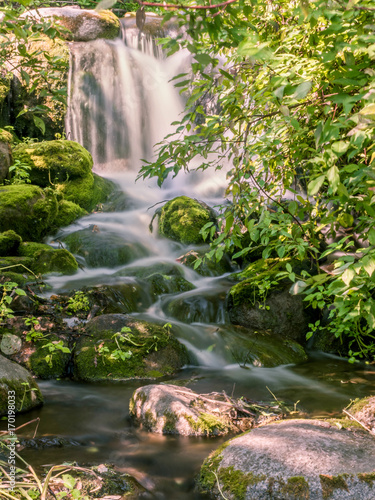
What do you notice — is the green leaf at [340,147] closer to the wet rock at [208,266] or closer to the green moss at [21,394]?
the green moss at [21,394]

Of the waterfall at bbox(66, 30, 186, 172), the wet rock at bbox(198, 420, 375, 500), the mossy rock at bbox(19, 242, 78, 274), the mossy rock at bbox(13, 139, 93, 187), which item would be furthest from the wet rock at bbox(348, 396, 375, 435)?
the waterfall at bbox(66, 30, 186, 172)

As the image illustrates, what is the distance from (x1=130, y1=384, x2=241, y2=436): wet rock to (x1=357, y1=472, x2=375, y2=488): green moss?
1348mm

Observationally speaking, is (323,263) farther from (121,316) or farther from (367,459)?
(367,459)

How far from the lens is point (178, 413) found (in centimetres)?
360

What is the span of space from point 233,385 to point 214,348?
41.1 inches

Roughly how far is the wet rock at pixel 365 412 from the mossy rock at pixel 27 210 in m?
7.00

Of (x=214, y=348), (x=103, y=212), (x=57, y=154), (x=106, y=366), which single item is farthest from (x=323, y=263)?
(x=57, y=154)

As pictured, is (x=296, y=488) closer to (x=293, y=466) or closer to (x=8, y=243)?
(x=293, y=466)

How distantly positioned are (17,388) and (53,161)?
29.1 ft

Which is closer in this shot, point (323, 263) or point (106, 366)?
point (106, 366)

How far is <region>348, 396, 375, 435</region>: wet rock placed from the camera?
335 centimetres

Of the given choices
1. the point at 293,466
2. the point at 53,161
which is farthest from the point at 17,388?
the point at 53,161

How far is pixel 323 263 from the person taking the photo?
731 centimetres

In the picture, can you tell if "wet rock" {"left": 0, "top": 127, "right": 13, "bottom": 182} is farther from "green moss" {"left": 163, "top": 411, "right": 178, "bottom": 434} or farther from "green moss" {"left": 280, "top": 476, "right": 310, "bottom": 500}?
"green moss" {"left": 280, "top": 476, "right": 310, "bottom": 500}
